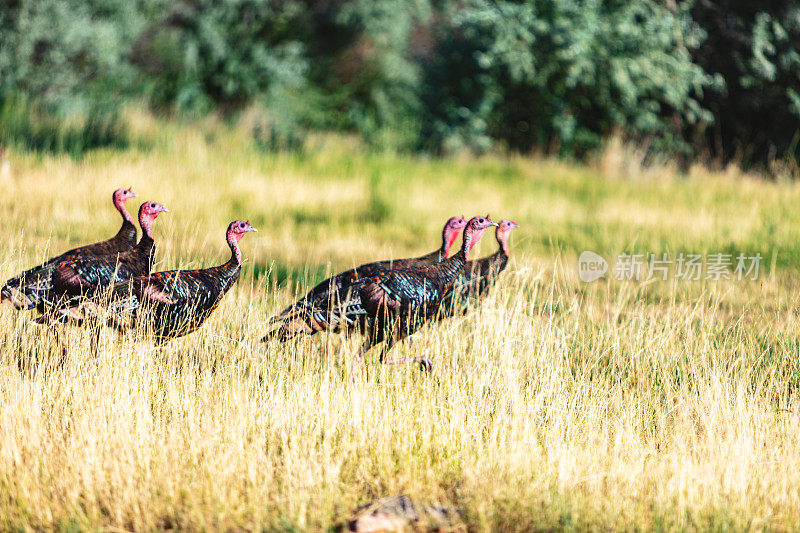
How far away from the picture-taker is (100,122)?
13.4 m

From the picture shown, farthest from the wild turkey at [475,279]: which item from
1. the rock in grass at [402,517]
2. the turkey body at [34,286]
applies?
the turkey body at [34,286]

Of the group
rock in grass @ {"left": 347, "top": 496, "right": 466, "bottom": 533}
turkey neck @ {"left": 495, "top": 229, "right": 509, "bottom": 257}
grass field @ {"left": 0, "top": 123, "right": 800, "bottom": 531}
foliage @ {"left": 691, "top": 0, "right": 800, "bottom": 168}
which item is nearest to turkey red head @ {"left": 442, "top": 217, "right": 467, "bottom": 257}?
turkey neck @ {"left": 495, "top": 229, "right": 509, "bottom": 257}

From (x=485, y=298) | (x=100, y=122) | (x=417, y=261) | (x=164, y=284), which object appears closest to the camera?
(x=164, y=284)

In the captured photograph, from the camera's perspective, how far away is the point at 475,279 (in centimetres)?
526

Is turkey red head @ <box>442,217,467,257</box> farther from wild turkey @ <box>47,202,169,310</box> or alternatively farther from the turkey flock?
wild turkey @ <box>47,202,169,310</box>

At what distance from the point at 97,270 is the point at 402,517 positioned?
2524mm

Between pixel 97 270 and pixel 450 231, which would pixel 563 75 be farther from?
pixel 97 270

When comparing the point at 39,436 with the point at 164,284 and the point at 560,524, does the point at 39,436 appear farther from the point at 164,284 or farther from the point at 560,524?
the point at 560,524

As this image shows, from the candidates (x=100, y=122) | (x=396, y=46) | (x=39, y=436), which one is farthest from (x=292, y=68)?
(x=39, y=436)

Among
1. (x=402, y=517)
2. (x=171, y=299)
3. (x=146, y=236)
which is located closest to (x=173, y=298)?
(x=171, y=299)

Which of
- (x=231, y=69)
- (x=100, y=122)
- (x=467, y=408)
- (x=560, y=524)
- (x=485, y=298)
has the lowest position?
(x=560, y=524)

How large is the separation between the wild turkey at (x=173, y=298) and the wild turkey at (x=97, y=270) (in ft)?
0.50

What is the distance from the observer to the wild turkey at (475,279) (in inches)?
204

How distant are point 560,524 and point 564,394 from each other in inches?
51.9
